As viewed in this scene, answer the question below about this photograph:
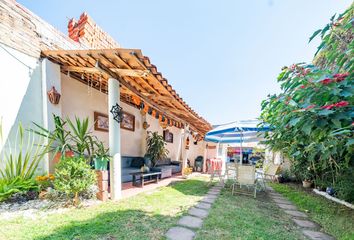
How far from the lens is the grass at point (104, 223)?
8.08 ft

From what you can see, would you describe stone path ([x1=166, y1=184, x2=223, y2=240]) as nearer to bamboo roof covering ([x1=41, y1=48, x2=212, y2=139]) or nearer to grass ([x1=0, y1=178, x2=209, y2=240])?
grass ([x1=0, y1=178, x2=209, y2=240])

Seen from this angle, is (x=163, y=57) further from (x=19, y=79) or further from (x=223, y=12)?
(x=19, y=79)

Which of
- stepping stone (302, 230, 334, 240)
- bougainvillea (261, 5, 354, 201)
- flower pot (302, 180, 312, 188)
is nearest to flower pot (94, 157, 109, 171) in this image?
bougainvillea (261, 5, 354, 201)

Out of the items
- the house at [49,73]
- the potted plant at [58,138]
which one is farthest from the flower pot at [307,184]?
the potted plant at [58,138]

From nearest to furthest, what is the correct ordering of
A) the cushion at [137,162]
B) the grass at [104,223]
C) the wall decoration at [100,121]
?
1. the grass at [104,223]
2. the wall decoration at [100,121]
3. the cushion at [137,162]

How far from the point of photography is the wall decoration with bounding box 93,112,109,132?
6.26 m

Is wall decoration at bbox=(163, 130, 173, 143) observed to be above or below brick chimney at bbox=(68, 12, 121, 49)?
below

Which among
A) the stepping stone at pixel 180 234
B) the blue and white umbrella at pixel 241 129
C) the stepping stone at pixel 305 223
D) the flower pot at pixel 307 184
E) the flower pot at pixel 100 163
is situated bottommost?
the flower pot at pixel 307 184

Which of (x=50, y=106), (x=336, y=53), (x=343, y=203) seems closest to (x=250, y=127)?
(x=343, y=203)

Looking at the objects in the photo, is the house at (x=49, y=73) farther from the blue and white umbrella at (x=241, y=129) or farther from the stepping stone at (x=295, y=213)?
the stepping stone at (x=295, y=213)

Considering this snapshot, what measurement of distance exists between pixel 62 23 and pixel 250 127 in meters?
7.75

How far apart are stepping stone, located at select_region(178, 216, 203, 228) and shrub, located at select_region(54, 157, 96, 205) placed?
1.98 m

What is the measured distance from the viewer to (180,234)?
104 inches

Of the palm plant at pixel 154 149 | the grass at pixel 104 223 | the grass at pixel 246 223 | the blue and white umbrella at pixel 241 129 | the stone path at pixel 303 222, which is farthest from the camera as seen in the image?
the palm plant at pixel 154 149
